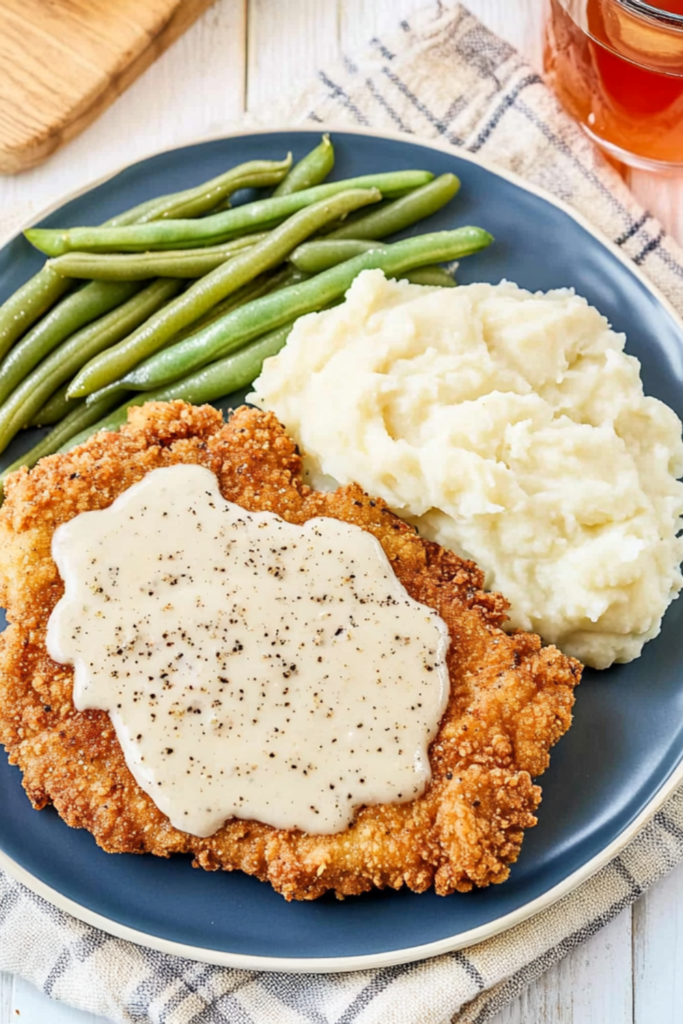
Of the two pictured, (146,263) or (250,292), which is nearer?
(146,263)

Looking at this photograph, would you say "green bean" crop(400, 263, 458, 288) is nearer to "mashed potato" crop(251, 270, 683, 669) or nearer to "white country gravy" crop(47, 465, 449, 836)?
"mashed potato" crop(251, 270, 683, 669)

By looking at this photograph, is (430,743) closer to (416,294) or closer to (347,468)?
(347,468)

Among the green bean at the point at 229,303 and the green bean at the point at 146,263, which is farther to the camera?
the green bean at the point at 229,303

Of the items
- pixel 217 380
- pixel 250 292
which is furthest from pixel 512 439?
pixel 250 292

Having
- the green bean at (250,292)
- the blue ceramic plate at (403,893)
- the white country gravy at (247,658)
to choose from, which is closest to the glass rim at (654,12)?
the blue ceramic plate at (403,893)

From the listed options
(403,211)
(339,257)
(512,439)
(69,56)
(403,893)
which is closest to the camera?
(403,893)

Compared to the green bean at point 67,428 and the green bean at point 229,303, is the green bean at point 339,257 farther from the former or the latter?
the green bean at point 67,428

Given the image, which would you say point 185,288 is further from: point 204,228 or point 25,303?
point 25,303
